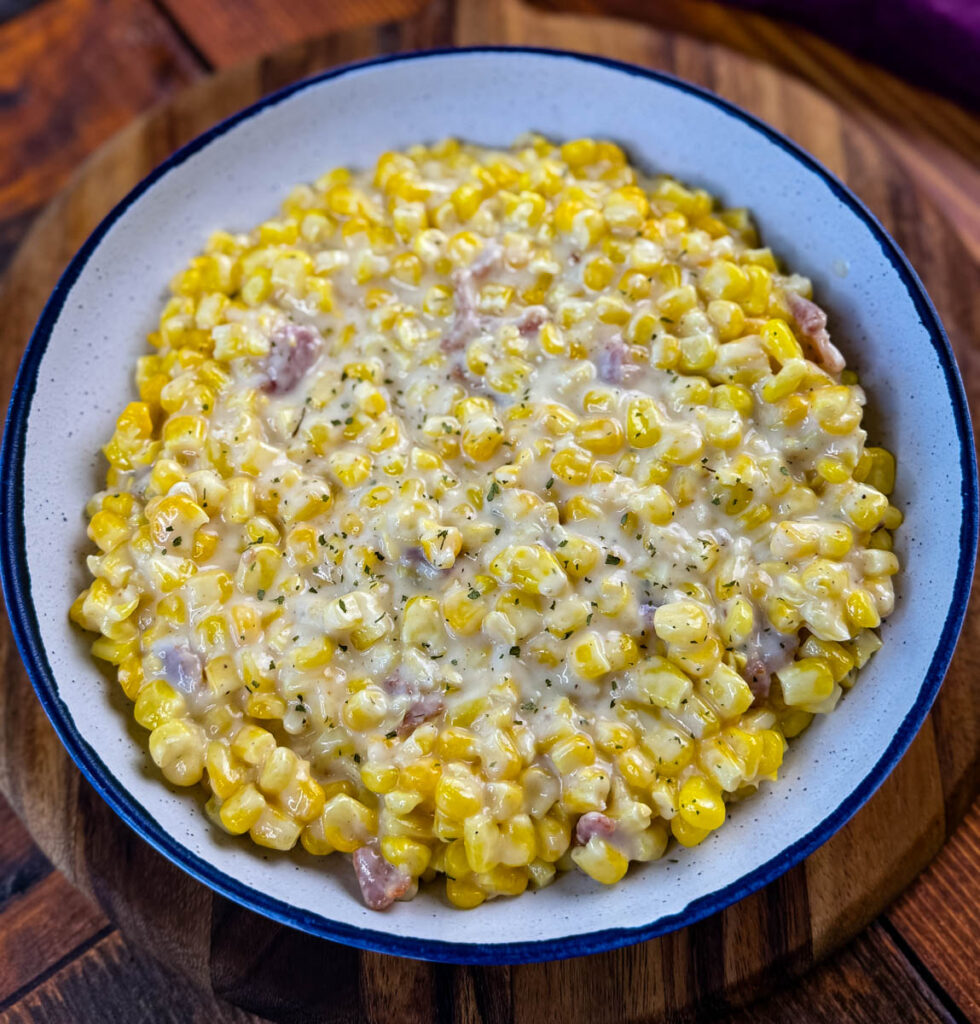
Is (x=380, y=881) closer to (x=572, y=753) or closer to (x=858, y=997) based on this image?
(x=572, y=753)

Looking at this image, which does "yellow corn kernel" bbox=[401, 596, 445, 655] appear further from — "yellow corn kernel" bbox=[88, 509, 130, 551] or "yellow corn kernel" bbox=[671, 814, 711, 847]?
"yellow corn kernel" bbox=[88, 509, 130, 551]

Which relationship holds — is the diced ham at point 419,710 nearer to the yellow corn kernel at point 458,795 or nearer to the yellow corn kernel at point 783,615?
the yellow corn kernel at point 458,795

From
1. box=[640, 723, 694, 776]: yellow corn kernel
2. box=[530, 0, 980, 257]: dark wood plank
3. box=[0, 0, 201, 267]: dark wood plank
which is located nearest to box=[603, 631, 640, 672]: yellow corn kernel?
box=[640, 723, 694, 776]: yellow corn kernel

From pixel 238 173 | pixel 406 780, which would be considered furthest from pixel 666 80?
pixel 406 780

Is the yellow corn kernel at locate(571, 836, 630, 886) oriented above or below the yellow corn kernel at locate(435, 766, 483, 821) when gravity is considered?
below

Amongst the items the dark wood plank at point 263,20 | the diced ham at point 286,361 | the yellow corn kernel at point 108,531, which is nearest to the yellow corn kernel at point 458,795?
the yellow corn kernel at point 108,531

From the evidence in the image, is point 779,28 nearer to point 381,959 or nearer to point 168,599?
point 168,599
